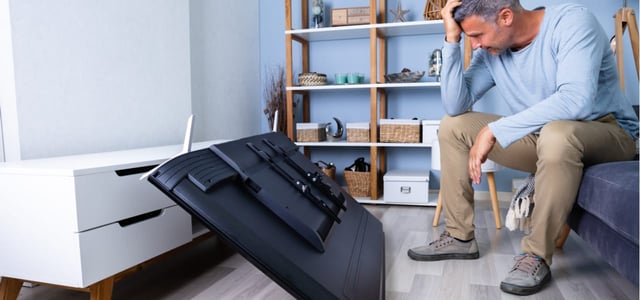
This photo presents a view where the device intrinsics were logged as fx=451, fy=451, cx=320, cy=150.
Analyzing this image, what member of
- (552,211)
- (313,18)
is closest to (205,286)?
(552,211)

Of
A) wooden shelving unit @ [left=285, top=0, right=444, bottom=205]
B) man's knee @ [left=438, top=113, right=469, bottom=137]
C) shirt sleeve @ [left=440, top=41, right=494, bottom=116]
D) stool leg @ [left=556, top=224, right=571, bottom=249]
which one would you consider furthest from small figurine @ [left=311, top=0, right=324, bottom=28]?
stool leg @ [left=556, top=224, right=571, bottom=249]

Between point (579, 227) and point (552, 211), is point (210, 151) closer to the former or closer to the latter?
point (552, 211)

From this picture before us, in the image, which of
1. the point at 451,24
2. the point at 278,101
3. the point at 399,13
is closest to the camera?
the point at 451,24

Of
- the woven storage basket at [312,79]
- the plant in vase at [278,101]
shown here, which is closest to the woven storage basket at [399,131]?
the woven storage basket at [312,79]

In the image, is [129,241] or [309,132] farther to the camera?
[309,132]

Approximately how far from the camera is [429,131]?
284 cm

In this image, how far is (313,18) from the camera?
3.14m

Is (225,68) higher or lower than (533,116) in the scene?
higher

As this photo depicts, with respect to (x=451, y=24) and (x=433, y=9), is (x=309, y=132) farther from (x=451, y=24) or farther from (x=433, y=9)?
(x=451, y=24)

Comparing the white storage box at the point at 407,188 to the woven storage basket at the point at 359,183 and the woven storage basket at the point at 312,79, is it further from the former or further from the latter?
the woven storage basket at the point at 312,79

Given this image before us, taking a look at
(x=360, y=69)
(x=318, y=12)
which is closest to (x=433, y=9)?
(x=360, y=69)

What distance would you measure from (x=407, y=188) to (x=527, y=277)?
4.84 ft

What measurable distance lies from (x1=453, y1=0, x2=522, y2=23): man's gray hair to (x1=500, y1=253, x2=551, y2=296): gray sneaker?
29.8 inches

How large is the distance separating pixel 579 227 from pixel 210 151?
3.55ft
